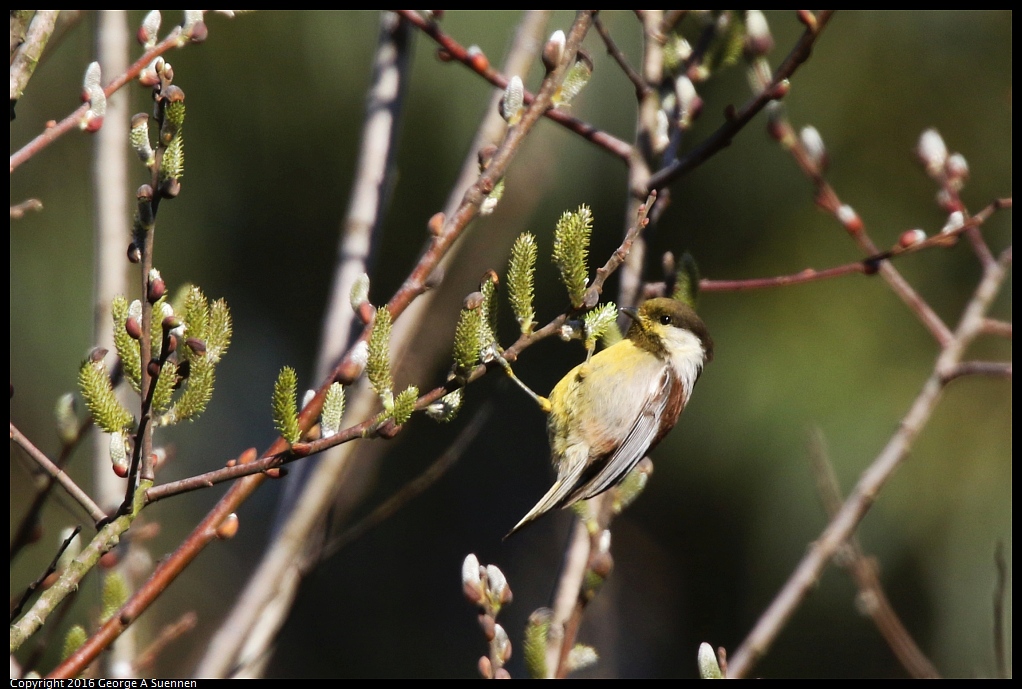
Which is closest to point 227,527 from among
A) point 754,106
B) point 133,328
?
point 133,328

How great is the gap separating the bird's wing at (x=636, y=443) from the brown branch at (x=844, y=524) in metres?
0.59

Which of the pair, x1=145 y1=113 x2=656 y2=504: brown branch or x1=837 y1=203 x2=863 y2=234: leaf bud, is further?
x1=837 y1=203 x2=863 y2=234: leaf bud

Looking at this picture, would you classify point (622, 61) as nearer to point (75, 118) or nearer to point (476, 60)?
point (476, 60)

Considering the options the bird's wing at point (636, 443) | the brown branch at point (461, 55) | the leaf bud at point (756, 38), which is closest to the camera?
the brown branch at point (461, 55)

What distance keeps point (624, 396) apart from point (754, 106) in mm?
1218

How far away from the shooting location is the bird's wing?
2940mm

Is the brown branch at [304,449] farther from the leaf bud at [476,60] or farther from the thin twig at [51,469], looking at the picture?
the leaf bud at [476,60]

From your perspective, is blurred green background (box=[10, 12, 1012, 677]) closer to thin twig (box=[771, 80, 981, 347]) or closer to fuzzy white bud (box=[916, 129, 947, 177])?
thin twig (box=[771, 80, 981, 347])

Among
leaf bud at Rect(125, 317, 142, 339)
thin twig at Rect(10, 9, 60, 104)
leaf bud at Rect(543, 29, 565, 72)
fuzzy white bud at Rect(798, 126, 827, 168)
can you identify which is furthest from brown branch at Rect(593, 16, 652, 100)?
leaf bud at Rect(125, 317, 142, 339)

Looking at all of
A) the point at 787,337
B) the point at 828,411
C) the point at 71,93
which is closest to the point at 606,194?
the point at 787,337

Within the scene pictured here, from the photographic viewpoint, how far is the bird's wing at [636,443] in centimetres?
294

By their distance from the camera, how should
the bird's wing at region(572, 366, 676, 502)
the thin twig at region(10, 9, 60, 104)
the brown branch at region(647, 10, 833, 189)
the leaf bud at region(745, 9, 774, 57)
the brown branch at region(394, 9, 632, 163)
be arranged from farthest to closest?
the bird's wing at region(572, 366, 676, 502) → the leaf bud at region(745, 9, 774, 57) → the brown branch at region(394, 9, 632, 163) → the brown branch at region(647, 10, 833, 189) → the thin twig at region(10, 9, 60, 104)

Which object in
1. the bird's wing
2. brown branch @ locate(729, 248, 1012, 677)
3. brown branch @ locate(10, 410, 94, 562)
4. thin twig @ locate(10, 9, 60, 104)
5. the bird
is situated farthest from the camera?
the bird

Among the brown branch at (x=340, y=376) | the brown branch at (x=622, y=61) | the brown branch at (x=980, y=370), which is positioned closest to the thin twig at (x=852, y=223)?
the brown branch at (x=980, y=370)
